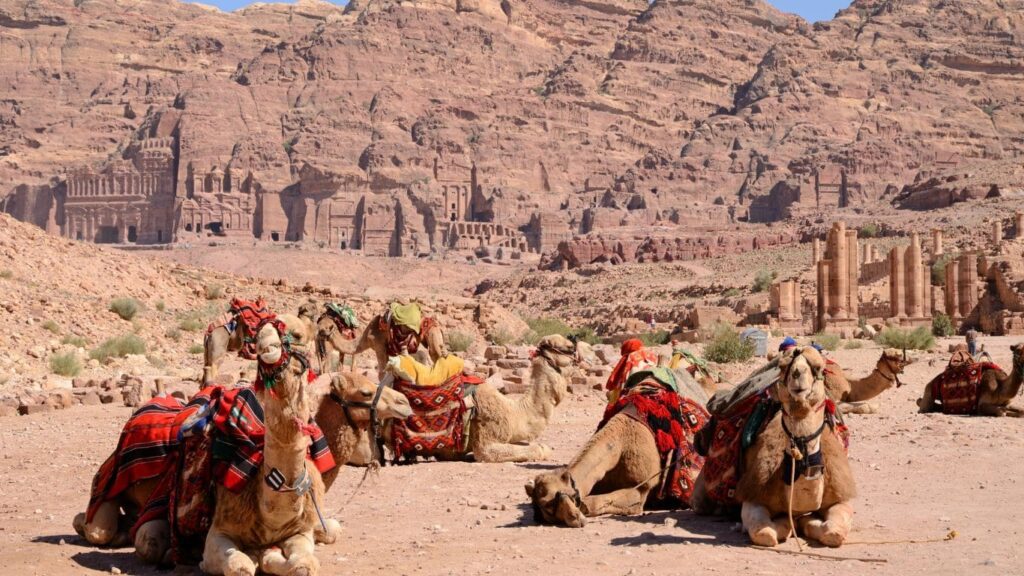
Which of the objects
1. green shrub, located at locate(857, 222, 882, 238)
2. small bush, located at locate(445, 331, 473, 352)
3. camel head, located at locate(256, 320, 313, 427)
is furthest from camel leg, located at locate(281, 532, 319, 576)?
green shrub, located at locate(857, 222, 882, 238)

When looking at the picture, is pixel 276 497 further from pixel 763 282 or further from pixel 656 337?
pixel 763 282

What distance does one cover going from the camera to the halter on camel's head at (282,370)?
5.81 meters

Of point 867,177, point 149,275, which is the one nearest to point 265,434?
point 149,275

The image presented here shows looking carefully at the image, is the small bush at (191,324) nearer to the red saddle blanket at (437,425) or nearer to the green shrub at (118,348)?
the green shrub at (118,348)

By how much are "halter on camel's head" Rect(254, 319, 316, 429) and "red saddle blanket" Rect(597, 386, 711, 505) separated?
3049 millimetres

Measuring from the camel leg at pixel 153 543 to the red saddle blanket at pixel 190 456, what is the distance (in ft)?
0.29

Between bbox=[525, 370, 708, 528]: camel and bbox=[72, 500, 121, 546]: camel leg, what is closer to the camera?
bbox=[72, 500, 121, 546]: camel leg

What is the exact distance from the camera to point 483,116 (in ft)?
431

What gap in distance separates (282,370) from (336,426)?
1.51m

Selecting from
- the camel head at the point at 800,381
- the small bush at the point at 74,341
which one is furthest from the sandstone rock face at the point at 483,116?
the camel head at the point at 800,381

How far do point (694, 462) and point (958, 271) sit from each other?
3742cm

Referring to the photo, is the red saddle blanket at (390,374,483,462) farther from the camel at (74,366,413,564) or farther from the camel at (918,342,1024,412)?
the camel at (918,342,1024,412)

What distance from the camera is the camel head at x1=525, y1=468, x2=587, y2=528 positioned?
7.78 meters

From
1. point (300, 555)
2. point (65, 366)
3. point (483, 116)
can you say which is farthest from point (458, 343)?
point (483, 116)
